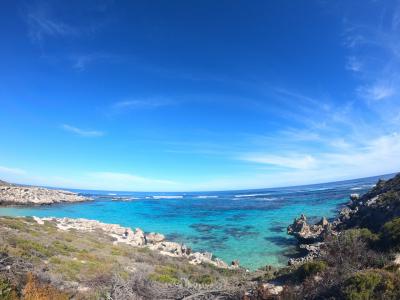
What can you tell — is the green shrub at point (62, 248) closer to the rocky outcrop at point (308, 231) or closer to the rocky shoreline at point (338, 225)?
the rocky shoreline at point (338, 225)

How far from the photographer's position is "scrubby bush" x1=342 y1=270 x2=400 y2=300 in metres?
6.07

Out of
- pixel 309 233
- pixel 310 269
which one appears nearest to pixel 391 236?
pixel 310 269

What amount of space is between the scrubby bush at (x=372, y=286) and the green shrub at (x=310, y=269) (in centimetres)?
206

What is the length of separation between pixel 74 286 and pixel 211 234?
29707 mm

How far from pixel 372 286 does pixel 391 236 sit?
5787 mm

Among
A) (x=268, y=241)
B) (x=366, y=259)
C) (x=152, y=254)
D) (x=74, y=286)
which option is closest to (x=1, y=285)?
(x=74, y=286)

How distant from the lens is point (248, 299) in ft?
24.3

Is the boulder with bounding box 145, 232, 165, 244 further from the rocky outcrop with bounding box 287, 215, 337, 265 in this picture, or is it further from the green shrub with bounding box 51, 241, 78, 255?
the green shrub with bounding box 51, 241, 78, 255

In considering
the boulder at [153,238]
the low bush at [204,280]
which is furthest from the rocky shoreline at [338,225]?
the boulder at [153,238]

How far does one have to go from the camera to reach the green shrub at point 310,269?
8.84 metres

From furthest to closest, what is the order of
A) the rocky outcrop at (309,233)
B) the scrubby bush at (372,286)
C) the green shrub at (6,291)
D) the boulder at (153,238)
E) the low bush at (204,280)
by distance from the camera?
the boulder at (153,238) → the rocky outcrop at (309,233) → the low bush at (204,280) → the green shrub at (6,291) → the scrubby bush at (372,286)

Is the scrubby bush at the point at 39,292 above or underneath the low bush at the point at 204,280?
above

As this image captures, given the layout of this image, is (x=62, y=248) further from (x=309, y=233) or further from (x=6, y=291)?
(x=309, y=233)

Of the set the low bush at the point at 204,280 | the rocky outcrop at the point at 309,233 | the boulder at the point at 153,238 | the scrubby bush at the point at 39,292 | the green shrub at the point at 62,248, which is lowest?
the boulder at the point at 153,238
